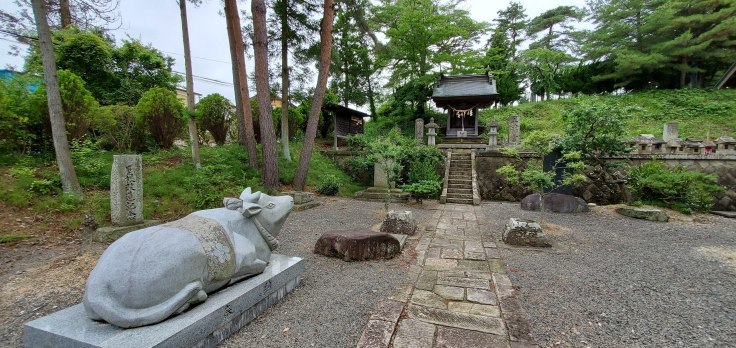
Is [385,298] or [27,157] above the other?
[27,157]

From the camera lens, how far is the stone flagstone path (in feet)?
7.33

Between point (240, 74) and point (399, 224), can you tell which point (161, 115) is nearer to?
point (240, 74)

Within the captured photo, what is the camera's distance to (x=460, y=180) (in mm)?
10672

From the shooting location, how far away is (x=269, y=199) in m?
2.90

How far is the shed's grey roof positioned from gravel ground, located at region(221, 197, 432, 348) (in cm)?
1428

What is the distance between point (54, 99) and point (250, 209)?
5409mm

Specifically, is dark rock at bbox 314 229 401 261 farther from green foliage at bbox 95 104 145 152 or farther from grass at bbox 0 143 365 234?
green foliage at bbox 95 104 145 152

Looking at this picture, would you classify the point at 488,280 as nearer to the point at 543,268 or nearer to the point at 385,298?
the point at 543,268

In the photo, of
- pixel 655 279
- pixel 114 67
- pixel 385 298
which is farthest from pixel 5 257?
pixel 114 67

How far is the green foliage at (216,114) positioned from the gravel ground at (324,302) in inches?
297

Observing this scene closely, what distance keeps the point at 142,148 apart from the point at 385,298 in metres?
9.43

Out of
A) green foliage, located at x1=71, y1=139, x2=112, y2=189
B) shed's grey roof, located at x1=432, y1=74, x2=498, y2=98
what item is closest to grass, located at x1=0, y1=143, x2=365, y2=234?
green foliage, located at x1=71, y1=139, x2=112, y2=189

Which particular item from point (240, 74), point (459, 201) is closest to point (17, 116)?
point (240, 74)

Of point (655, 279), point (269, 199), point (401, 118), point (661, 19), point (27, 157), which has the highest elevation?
point (661, 19)
